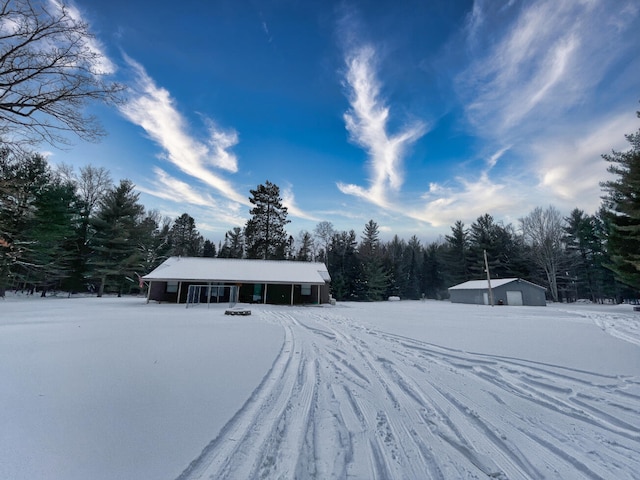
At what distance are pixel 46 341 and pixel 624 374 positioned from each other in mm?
10581

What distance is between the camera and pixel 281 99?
1280 centimetres

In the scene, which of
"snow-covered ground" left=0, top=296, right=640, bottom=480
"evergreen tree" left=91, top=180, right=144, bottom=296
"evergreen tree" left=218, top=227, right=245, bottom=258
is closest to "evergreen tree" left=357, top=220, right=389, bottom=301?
"evergreen tree" left=218, top=227, right=245, bottom=258

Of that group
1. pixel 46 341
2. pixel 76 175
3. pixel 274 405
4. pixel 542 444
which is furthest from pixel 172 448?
pixel 76 175

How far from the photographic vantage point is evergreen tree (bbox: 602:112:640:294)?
14.3 metres

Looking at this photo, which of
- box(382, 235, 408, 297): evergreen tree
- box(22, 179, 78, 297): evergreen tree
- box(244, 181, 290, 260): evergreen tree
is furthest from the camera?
box(382, 235, 408, 297): evergreen tree

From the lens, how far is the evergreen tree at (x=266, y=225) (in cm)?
3128

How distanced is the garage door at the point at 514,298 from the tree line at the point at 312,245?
298 inches

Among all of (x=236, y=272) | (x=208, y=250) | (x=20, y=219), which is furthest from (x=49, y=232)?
(x=208, y=250)

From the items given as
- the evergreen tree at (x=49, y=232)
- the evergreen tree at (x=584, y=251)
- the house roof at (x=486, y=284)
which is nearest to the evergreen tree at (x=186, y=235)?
the evergreen tree at (x=49, y=232)

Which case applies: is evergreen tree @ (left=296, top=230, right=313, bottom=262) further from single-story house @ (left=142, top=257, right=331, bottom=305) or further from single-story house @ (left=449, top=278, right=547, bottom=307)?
single-story house @ (left=449, top=278, right=547, bottom=307)

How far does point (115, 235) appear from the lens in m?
24.0

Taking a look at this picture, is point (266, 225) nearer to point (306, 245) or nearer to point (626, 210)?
point (306, 245)

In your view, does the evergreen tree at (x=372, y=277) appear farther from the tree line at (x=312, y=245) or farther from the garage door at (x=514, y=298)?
the garage door at (x=514, y=298)

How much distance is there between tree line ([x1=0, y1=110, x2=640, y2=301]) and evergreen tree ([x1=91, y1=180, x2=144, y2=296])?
95 millimetres
